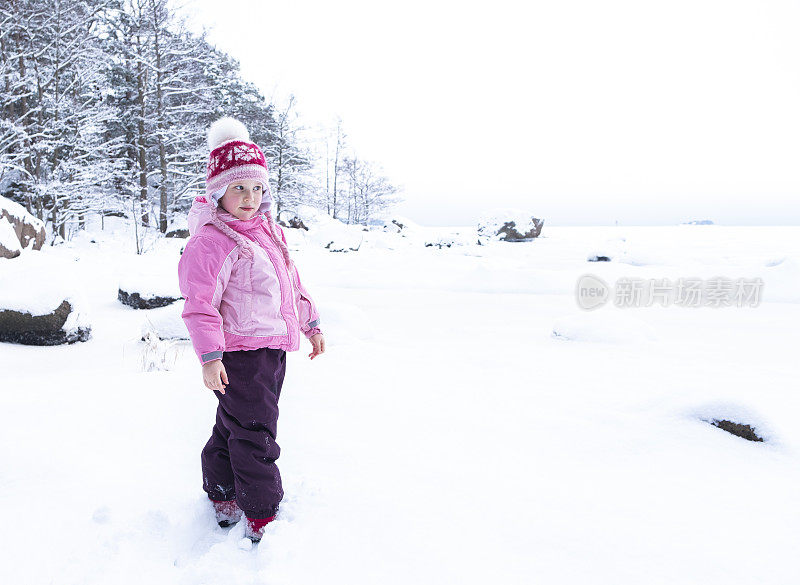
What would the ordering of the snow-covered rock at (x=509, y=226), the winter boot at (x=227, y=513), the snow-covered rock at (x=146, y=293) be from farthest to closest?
the snow-covered rock at (x=509, y=226) < the snow-covered rock at (x=146, y=293) < the winter boot at (x=227, y=513)

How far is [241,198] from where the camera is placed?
166 centimetres

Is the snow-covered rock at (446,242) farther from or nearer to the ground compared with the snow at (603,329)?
farther from the ground

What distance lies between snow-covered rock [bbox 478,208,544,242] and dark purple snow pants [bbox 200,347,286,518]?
21.2 metres

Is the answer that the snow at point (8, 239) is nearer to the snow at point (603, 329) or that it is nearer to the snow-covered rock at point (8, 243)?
the snow-covered rock at point (8, 243)

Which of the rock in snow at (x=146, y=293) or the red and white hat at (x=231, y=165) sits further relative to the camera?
the rock in snow at (x=146, y=293)

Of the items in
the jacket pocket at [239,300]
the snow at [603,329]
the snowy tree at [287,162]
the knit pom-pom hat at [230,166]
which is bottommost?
the snow at [603,329]

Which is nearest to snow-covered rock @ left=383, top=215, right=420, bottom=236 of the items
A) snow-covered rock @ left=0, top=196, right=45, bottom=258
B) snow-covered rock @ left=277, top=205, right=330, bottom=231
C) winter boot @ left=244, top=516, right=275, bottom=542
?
snow-covered rock @ left=277, top=205, right=330, bottom=231

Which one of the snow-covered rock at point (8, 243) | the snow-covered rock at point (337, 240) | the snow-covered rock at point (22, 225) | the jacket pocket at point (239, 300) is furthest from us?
the snow-covered rock at point (337, 240)

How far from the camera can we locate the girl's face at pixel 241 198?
1652 mm

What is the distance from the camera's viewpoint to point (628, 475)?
197 cm

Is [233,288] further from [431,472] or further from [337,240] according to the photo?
[337,240]

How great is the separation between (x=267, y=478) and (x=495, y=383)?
6.27 feet

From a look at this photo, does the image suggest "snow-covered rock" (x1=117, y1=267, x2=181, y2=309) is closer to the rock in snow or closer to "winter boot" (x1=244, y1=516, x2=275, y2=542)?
the rock in snow

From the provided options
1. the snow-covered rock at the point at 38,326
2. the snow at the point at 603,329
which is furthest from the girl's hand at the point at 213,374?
the snow-covered rock at the point at 38,326
